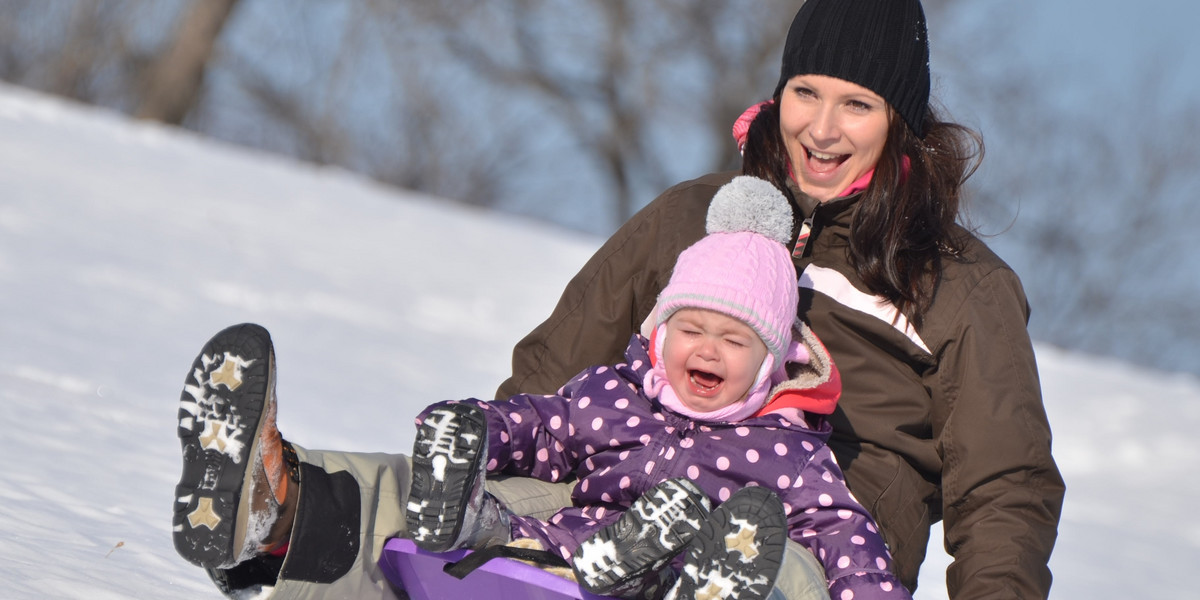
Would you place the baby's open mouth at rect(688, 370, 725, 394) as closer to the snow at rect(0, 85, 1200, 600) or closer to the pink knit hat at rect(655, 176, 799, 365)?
the pink knit hat at rect(655, 176, 799, 365)

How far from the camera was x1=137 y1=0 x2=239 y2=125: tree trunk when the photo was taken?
13.6 m

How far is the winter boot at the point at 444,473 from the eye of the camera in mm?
1903

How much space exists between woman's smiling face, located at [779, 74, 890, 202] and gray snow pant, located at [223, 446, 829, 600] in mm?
778

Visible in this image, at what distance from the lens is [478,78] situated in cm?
1850

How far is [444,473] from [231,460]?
29cm

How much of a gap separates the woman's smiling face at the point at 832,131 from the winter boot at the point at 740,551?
90 cm

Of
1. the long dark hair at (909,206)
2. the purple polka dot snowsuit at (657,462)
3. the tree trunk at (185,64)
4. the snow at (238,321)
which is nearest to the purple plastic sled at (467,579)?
the purple polka dot snowsuit at (657,462)

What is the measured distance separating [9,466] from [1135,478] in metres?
4.53

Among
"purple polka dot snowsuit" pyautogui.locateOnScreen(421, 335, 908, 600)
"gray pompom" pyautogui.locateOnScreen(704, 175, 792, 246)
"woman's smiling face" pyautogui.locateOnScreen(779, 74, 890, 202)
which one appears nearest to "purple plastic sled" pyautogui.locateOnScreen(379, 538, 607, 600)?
"purple polka dot snowsuit" pyautogui.locateOnScreen(421, 335, 908, 600)

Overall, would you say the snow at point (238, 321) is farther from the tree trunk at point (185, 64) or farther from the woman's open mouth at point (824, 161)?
the tree trunk at point (185, 64)

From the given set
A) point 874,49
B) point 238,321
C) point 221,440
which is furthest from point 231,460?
point 238,321

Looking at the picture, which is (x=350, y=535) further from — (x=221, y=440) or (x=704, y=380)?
(x=704, y=380)

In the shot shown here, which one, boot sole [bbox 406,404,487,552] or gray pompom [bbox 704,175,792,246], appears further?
gray pompom [bbox 704,175,792,246]

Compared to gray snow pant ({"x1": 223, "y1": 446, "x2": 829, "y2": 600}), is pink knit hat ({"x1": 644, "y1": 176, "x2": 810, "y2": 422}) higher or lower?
higher
